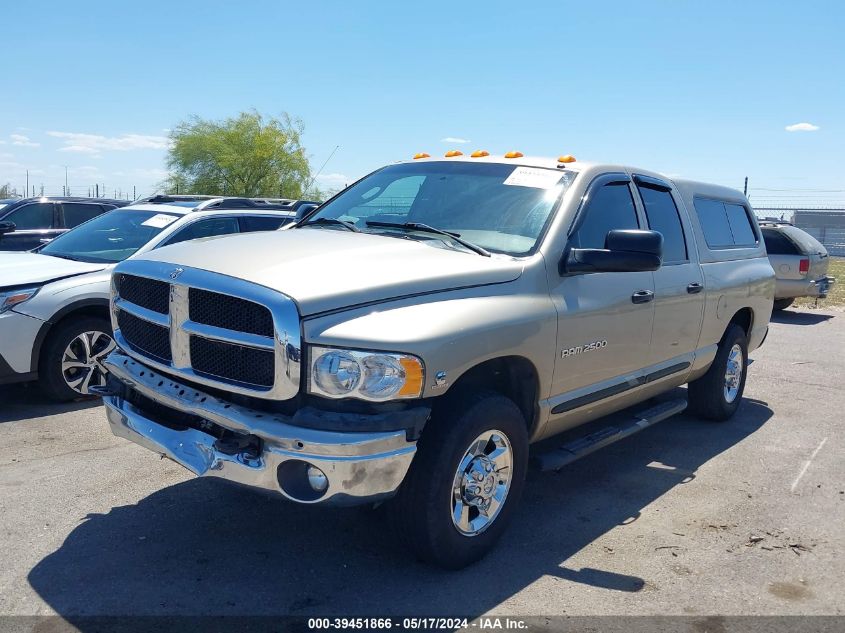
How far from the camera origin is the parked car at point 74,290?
586 cm

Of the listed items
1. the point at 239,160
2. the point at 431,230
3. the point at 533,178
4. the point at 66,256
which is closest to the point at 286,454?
the point at 431,230

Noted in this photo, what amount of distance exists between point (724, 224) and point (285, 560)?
15.0 ft

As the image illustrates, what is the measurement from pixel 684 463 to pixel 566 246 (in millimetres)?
2269

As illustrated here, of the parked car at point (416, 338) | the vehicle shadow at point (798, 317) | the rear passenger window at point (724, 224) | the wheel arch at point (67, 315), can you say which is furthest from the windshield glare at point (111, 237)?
the vehicle shadow at point (798, 317)

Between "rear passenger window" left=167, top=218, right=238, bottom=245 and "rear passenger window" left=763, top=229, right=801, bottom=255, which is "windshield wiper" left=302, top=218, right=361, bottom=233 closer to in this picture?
"rear passenger window" left=167, top=218, right=238, bottom=245

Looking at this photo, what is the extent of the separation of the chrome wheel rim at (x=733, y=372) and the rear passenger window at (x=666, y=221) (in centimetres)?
144

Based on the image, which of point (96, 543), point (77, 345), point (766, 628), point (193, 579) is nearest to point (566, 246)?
point (766, 628)

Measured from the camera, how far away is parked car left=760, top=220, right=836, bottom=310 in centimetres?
1354

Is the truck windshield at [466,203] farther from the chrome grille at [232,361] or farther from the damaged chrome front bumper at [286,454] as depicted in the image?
the damaged chrome front bumper at [286,454]

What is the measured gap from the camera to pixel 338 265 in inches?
140

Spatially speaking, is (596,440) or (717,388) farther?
(717,388)

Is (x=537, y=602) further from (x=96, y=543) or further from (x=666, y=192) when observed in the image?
(x=666, y=192)

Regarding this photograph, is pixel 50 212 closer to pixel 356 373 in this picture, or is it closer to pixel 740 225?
pixel 740 225

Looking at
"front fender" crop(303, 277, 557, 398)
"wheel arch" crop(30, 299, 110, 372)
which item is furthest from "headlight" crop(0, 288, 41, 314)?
"front fender" crop(303, 277, 557, 398)
